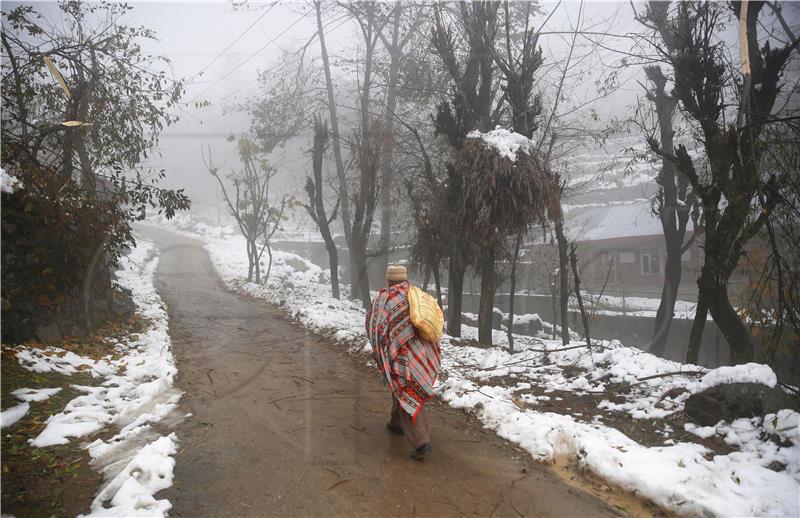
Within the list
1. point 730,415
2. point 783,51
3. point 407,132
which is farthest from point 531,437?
point 407,132

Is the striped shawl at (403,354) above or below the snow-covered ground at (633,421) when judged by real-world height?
above

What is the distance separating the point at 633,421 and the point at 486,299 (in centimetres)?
540

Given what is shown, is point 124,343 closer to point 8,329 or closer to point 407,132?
point 8,329

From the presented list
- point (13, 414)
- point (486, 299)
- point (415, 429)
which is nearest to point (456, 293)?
point (486, 299)

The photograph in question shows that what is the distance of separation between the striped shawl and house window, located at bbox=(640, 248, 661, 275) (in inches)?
1070

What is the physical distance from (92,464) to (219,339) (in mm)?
5545

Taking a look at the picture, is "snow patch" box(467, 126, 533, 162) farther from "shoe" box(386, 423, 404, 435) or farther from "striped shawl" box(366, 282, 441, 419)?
"shoe" box(386, 423, 404, 435)

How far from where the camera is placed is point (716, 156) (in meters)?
6.45

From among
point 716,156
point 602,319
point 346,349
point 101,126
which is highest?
point 101,126

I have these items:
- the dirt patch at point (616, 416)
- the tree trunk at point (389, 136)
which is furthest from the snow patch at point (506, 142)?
the tree trunk at point (389, 136)

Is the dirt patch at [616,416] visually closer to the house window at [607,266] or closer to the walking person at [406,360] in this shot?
the walking person at [406,360]

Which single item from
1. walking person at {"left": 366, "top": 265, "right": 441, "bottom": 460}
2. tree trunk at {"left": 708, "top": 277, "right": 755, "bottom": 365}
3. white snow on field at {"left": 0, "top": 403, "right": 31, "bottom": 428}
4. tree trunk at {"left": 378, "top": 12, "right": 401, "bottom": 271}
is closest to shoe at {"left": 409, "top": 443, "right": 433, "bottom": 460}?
walking person at {"left": 366, "top": 265, "right": 441, "bottom": 460}

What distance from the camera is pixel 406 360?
13.7 ft

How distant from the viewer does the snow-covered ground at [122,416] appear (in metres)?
3.26
